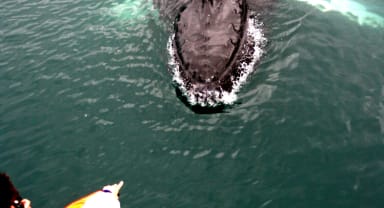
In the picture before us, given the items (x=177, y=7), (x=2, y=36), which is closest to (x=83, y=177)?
(x=177, y=7)

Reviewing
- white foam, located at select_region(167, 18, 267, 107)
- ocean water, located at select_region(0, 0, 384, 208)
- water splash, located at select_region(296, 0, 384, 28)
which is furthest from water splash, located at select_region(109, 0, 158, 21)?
water splash, located at select_region(296, 0, 384, 28)

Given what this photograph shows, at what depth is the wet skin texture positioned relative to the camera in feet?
29.8

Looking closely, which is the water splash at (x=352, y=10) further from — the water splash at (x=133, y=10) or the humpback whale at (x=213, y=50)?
the water splash at (x=133, y=10)

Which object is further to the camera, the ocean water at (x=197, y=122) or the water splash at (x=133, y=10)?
the water splash at (x=133, y=10)

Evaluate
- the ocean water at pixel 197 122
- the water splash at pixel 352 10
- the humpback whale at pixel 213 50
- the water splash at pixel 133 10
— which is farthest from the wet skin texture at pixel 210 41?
the water splash at pixel 352 10

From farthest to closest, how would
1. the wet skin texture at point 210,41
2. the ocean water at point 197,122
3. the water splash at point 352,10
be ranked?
the water splash at point 352,10 < the wet skin texture at point 210,41 < the ocean water at point 197,122

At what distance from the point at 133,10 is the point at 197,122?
6175 mm

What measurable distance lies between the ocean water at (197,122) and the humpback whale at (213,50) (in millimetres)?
362

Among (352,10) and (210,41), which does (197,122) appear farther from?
(352,10)

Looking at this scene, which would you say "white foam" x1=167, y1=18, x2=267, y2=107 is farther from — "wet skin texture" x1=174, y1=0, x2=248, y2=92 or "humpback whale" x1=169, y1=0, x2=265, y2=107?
"wet skin texture" x1=174, y1=0, x2=248, y2=92

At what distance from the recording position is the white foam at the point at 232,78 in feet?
30.0

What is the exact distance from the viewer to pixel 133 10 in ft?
44.3

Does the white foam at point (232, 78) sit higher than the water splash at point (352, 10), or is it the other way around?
the water splash at point (352, 10)

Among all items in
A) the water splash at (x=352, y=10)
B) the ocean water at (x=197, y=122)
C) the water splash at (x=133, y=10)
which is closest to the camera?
the ocean water at (x=197, y=122)
